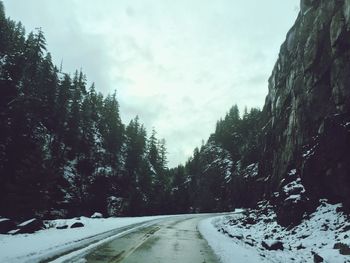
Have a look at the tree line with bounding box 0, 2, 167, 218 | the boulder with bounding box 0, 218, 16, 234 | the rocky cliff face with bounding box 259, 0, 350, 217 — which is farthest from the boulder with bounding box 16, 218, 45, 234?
the rocky cliff face with bounding box 259, 0, 350, 217

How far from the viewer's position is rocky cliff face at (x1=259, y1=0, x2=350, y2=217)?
23.4 m

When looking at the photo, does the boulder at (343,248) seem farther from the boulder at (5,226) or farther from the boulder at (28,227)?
the boulder at (5,226)

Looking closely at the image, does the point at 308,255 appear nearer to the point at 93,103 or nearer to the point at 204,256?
the point at 204,256

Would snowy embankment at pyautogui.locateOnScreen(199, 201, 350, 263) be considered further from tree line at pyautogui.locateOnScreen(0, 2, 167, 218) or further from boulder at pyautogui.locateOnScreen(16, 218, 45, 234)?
tree line at pyautogui.locateOnScreen(0, 2, 167, 218)

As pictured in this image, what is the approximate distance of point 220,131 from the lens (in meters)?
118

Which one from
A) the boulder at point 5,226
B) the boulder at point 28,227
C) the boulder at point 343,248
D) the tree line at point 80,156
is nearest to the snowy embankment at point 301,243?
the boulder at point 343,248

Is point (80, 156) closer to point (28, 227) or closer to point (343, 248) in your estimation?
point (28, 227)

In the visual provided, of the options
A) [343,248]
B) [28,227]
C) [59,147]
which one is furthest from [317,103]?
[59,147]

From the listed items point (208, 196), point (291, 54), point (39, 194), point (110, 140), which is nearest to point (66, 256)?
point (39, 194)

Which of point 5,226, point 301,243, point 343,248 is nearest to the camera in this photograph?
point 343,248

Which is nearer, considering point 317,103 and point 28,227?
point 28,227

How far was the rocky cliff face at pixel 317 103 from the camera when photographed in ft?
76.6

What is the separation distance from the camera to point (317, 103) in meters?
29.8

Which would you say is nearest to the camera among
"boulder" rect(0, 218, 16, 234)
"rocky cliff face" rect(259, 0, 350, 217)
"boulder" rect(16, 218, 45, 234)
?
"boulder" rect(0, 218, 16, 234)
